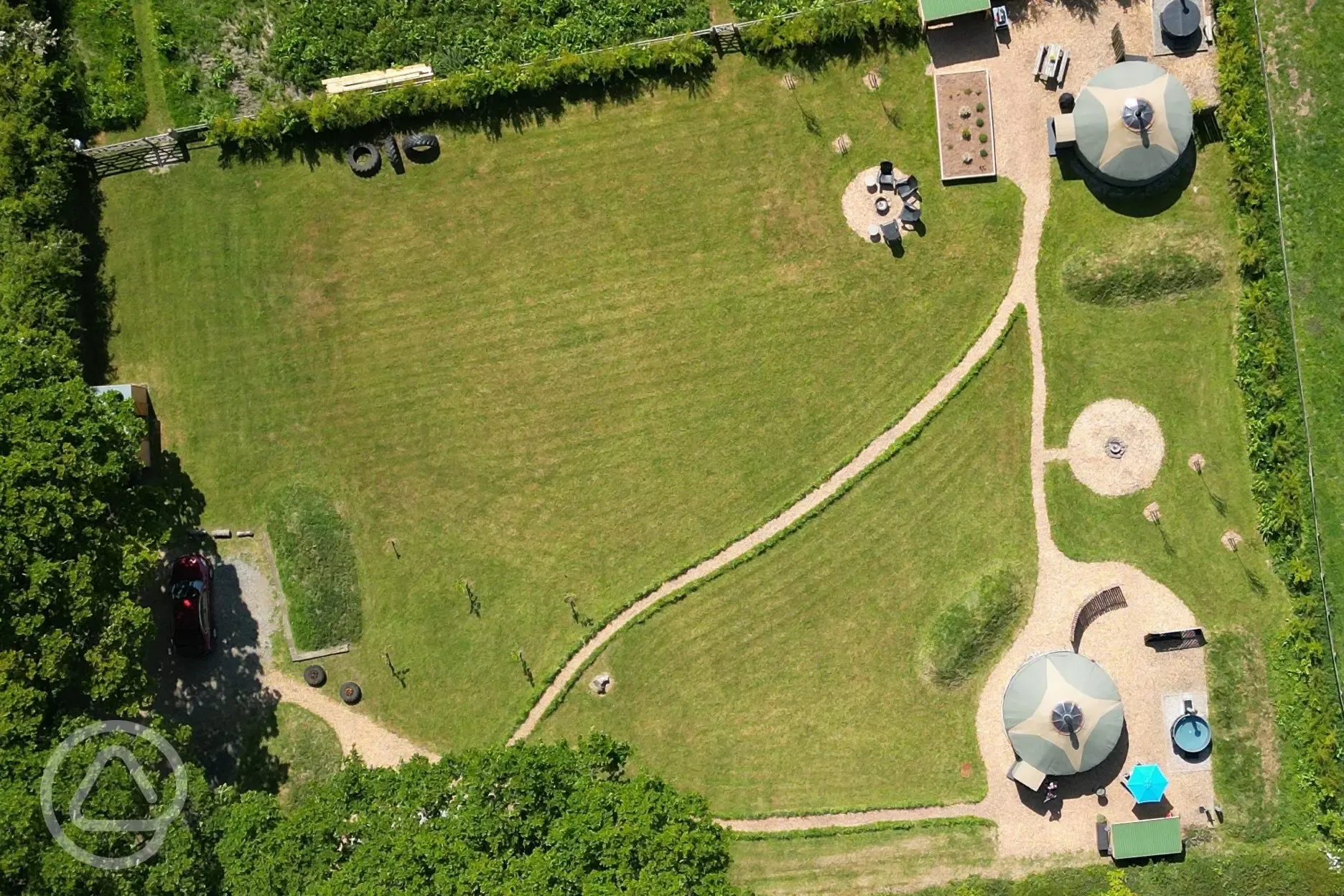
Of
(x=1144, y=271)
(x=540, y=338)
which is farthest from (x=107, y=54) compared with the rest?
(x=1144, y=271)

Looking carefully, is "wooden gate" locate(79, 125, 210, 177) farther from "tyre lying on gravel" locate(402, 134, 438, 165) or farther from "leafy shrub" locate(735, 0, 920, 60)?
"leafy shrub" locate(735, 0, 920, 60)

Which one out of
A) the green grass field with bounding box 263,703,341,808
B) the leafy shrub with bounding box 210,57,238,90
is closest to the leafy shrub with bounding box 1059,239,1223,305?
the leafy shrub with bounding box 210,57,238,90

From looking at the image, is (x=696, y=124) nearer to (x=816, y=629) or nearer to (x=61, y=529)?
(x=816, y=629)

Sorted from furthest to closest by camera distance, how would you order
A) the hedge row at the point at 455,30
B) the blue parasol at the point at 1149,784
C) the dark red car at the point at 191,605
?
the hedge row at the point at 455,30 < the dark red car at the point at 191,605 < the blue parasol at the point at 1149,784

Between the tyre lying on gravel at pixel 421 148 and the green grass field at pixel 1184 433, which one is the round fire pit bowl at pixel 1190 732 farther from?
the tyre lying on gravel at pixel 421 148

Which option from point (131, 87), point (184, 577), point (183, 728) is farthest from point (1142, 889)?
point (131, 87)

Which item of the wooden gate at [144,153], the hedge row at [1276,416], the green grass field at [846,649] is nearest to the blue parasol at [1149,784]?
the hedge row at [1276,416]
